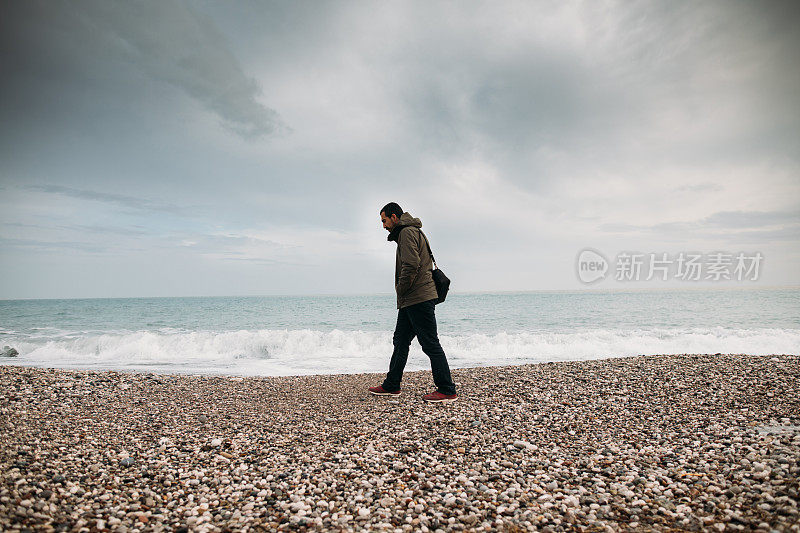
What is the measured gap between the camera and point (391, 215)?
21.9 feet

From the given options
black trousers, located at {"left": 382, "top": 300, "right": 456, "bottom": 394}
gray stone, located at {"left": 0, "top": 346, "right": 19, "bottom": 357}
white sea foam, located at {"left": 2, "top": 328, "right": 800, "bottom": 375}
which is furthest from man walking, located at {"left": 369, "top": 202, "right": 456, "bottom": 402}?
gray stone, located at {"left": 0, "top": 346, "right": 19, "bottom": 357}

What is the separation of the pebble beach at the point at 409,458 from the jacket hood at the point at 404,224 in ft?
9.15

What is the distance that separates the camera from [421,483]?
386cm

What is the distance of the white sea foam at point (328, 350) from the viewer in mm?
14047

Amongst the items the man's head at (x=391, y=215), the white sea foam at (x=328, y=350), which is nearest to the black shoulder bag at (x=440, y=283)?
the man's head at (x=391, y=215)

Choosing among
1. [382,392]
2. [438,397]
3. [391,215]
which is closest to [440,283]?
[391,215]

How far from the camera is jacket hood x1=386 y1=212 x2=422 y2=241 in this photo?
21.6ft

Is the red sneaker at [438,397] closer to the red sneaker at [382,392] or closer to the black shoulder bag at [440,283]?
the red sneaker at [382,392]

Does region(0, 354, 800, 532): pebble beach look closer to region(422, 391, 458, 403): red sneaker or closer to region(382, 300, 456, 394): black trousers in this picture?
region(422, 391, 458, 403): red sneaker

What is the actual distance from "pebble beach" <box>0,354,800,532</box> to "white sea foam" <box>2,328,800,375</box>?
6.48m

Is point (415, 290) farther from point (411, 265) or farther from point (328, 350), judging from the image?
point (328, 350)

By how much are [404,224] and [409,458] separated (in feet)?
11.6

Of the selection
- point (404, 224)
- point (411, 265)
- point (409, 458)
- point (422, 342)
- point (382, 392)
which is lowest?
A: point (409, 458)

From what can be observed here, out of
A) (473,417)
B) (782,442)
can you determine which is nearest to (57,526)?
(473,417)
